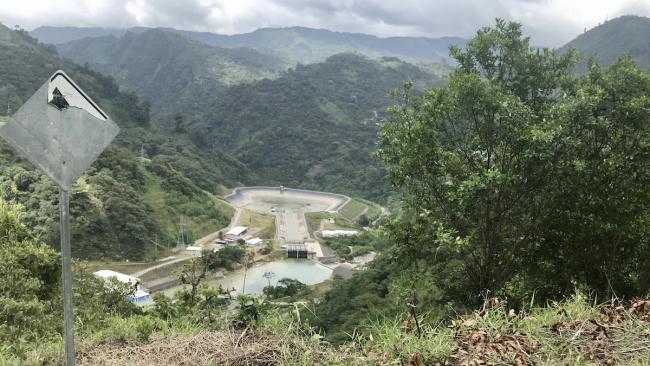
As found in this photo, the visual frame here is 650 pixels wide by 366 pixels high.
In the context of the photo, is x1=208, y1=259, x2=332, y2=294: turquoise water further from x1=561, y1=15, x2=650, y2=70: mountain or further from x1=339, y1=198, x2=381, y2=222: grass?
x1=561, y1=15, x2=650, y2=70: mountain

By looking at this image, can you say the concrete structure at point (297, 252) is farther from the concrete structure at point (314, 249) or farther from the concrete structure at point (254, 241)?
the concrete structure at point (254, 241)

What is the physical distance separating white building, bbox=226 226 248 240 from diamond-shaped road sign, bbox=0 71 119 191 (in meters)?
43.1

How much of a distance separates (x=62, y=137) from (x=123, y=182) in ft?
151

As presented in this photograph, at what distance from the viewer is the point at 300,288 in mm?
32469

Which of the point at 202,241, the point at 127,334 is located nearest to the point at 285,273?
the point at 202,241

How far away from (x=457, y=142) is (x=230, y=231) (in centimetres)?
4145

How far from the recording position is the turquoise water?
37050 millimetres

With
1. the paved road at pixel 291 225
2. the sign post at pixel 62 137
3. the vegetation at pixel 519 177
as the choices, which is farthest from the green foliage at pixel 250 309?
the paved road at pixel 291 225

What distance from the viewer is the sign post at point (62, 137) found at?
2.33 meters

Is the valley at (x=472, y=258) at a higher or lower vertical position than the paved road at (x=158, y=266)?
higher

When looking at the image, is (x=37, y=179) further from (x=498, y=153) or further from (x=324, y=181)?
(x=324, y=181)

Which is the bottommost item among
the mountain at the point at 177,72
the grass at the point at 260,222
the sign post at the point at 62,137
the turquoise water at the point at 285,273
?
the turquoise water at the point at 285,273

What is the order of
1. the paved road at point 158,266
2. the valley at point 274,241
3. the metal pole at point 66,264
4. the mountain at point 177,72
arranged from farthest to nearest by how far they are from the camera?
the mountain at point 177,72, the valley at point 274,241, the paved road at point 158,266, the metal pole at point 66,264

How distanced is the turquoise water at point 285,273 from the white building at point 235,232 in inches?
175
